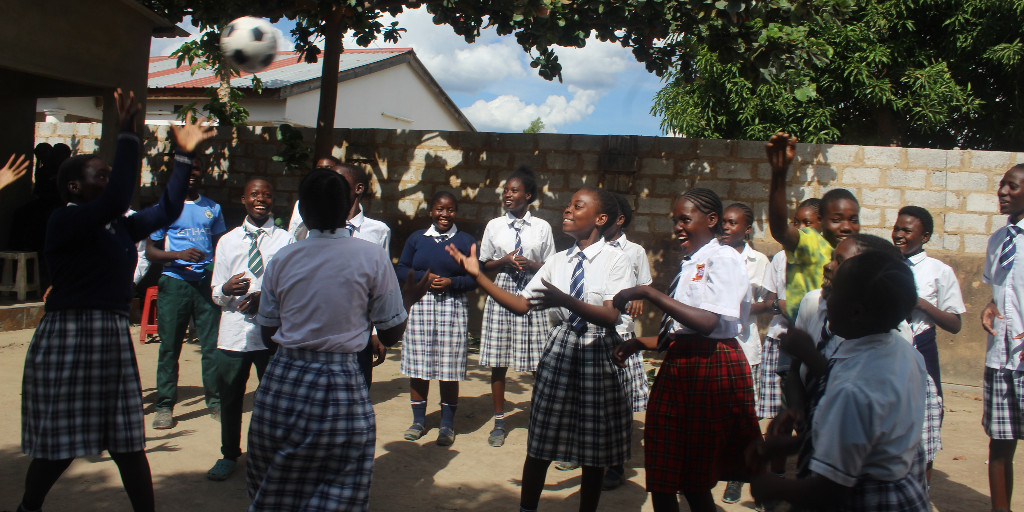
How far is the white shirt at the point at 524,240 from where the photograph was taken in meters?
5.42

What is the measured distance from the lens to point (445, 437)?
16.5 ft

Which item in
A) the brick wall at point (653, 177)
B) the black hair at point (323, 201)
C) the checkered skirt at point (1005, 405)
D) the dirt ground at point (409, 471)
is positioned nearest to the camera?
the black hair at point (323, 201)

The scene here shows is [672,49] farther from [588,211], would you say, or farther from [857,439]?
[857,439]

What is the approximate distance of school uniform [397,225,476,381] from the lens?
5145 millimetres

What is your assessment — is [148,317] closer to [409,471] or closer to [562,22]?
[409,471]

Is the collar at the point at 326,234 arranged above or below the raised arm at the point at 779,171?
below

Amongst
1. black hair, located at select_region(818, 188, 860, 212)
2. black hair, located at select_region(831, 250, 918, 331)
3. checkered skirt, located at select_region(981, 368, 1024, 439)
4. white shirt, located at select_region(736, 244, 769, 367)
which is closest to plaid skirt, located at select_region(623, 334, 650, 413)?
white shirt, located at select_region(736, 244, 769, 367)

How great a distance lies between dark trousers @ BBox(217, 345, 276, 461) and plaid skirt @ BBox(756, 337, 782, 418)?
3057 mm

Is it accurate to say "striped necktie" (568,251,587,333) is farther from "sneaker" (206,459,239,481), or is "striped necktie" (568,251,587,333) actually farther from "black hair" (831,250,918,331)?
"sneaker" (206,459,239,481)

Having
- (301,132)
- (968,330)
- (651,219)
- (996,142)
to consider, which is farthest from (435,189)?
(996,142)

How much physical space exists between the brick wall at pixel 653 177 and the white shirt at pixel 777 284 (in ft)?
10.2

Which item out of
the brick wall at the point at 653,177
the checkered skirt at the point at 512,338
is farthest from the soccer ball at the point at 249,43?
the brick wall at the point at 653,177

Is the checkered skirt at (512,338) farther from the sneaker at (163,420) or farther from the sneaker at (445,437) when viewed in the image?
the sneaker at (163,420)

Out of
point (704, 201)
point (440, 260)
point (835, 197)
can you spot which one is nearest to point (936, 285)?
point (835, 197)
